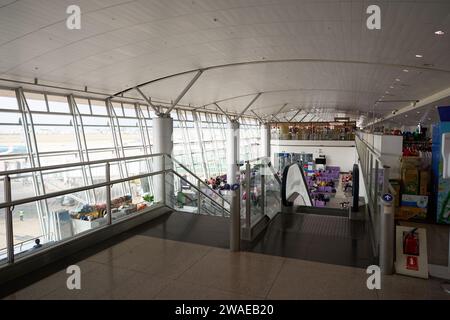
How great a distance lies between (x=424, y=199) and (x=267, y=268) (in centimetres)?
376

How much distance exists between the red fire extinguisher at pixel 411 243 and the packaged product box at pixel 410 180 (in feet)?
8.73

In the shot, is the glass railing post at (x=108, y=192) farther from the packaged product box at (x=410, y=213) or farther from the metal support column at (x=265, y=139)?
the metal support column at (x=265, y=139)

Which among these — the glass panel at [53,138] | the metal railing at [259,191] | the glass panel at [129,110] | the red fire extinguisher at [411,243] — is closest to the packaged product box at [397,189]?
the metal railing at [259,191]

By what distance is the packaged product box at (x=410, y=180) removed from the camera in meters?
5.84

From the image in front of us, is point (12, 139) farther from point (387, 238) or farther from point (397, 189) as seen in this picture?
point (387, 238)

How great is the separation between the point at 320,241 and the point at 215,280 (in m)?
1.93

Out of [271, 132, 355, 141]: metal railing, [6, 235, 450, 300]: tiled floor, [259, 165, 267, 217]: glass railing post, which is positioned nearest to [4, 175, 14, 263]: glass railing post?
[6, 235, 450, 300]: tiled floor

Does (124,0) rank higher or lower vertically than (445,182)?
higher

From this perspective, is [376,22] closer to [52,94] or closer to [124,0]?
[124,0]

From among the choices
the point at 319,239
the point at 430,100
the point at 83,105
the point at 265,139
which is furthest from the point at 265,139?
the point at 319,239

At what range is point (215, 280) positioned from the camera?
3.32m

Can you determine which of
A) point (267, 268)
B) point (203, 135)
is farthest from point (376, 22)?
point (203, 135)

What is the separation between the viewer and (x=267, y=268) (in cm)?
360

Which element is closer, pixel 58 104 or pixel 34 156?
pixel 34 156
